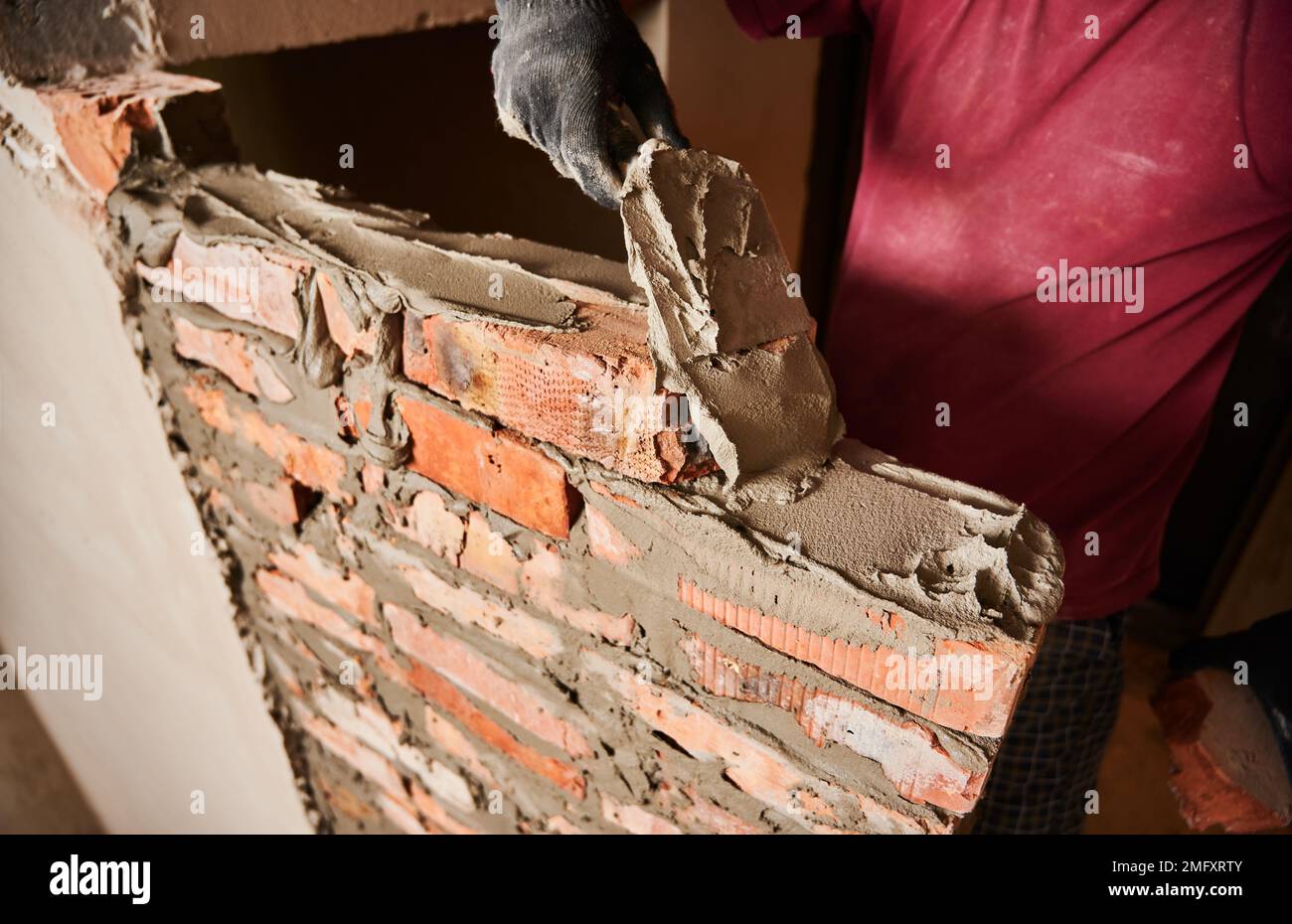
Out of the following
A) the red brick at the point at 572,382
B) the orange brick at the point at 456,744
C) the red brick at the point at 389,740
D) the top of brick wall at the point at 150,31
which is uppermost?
the top of brick wall at the point at 150,31

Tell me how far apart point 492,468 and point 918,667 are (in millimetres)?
412

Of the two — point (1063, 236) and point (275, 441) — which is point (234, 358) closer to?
point (275, 441)

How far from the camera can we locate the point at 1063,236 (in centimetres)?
92

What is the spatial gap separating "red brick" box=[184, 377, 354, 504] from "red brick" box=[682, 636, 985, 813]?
1.61 feet

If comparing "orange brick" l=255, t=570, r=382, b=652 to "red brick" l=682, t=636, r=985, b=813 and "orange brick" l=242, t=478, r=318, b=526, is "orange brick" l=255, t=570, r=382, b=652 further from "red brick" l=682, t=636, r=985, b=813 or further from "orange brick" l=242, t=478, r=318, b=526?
"red brick" l=682, t=636, r=985, b=813

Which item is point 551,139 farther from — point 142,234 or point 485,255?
point 142,234

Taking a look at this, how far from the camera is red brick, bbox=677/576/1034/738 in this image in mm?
531

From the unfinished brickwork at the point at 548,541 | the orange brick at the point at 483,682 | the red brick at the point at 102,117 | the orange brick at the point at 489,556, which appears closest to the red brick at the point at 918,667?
the unfinished brickwork at the point at 548,541

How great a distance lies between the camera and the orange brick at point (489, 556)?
31.5 inches

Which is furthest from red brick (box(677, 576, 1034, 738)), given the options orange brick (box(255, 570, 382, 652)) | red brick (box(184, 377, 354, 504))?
orange brick (box(255, 570, 382, 652))

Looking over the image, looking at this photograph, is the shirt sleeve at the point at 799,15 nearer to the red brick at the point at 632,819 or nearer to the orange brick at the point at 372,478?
the orange brick at the point at 372,478

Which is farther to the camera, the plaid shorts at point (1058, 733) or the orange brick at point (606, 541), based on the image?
the plaid shorts at point (1058, 733)

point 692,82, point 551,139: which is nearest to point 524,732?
point 551,139

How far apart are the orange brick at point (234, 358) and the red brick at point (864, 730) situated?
22.6 inches
